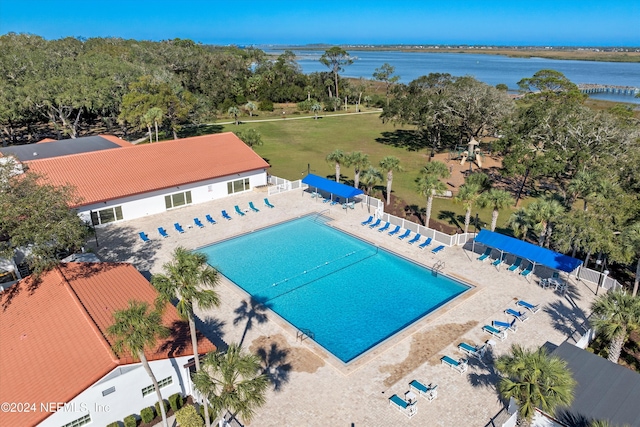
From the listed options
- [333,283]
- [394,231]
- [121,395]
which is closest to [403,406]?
[333,283]

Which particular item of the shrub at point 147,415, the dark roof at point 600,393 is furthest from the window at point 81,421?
the dark roof at point 600,393

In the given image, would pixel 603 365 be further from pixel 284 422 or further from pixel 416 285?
pixel 284 422

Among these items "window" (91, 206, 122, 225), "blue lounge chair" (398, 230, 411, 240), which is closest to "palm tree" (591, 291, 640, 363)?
"blue lounge chair" (398, 230, 411, 240)

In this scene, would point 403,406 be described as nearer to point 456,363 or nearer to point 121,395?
point 456,363

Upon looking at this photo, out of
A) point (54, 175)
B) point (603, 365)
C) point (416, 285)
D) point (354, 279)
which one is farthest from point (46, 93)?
point (603, 365)

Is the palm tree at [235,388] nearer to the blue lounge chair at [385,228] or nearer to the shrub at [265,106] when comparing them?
the blue lounge chair at [385,228]

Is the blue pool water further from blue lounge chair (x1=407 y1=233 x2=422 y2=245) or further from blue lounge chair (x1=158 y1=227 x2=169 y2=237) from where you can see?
blue lounge chair (x1=158 y1=227 x2=169 y2=237)
